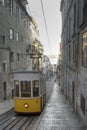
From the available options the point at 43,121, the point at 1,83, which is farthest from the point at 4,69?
the point at 43,121

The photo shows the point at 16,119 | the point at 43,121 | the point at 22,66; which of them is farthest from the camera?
the point at 22,66

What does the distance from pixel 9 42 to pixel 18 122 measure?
15886mm

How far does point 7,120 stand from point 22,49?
2366 centimetres

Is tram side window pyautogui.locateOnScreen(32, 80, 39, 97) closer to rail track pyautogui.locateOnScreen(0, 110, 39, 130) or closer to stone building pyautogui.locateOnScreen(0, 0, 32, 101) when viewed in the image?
rail track pyautogui.locateOnScreen(0, 110, 39, 130)

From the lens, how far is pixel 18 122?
13961 millimetres

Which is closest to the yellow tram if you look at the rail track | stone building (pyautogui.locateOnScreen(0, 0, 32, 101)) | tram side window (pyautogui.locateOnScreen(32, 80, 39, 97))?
tram side window (pyautogui.locateOnScreen(32, 80, 39, 97))

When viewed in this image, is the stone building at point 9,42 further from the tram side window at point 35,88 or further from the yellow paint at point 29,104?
the tram side window at point 35,88

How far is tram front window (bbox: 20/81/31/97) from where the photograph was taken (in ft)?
50.2

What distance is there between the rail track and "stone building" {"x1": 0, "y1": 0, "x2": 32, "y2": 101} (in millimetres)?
9007

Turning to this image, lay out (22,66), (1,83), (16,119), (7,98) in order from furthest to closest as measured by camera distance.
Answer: (22,66)
(7,98)
(1,83)
(16,119)

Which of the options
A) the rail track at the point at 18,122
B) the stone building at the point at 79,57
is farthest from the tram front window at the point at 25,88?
the stone building at the point at 79,57

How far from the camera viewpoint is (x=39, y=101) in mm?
15484

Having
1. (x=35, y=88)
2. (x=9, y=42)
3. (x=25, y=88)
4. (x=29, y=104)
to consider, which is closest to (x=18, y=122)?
(x=29, y=104)

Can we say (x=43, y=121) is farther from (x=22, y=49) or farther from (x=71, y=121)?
(x=22, y=49)
